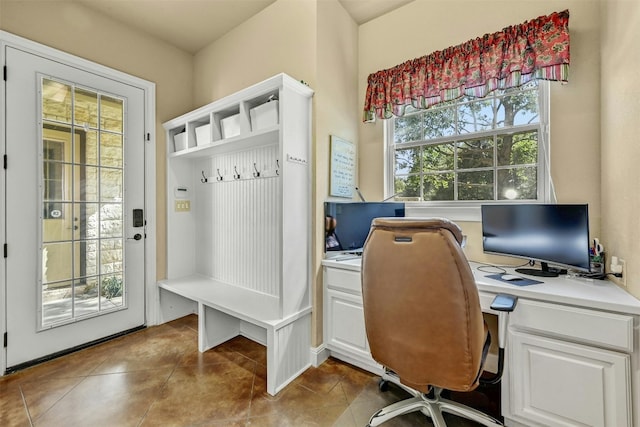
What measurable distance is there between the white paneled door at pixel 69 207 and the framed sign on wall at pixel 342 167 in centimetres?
195

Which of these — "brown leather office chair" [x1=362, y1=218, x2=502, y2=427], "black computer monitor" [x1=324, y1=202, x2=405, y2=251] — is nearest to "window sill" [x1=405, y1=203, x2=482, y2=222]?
"black computer monitor" [x1=324, y1=202, x2=405, y2=251]

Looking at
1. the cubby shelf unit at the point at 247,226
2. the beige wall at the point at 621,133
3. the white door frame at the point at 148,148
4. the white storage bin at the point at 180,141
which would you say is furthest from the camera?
the white storage bin at the point at 180,141

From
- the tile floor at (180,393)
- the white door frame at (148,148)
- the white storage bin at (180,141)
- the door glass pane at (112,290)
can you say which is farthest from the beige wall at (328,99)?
the door glass pane at (112,290)

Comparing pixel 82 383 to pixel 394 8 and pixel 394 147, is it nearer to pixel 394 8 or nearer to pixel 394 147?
pixel 394 147

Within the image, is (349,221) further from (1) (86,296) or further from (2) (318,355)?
(1) (86,296)

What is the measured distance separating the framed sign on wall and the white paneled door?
1949 millimetres

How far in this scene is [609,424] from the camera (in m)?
1.24

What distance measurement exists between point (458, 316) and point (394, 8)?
8.57 feet

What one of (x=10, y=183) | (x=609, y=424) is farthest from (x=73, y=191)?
(x=609, y=424)

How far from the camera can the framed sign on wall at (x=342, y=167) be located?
2291mm

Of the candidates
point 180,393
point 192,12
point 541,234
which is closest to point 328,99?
point 192,12

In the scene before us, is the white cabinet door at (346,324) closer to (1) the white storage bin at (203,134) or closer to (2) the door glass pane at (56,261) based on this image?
(1) the white storage bin at (203,134)

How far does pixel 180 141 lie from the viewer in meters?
2.85

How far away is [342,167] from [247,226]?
1049 mm
